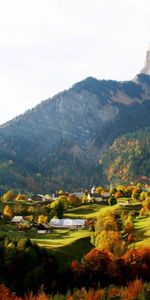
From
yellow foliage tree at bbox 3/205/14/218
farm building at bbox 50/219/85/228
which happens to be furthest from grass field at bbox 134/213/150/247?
yellow foliage tree at bbox 3/205/14/218

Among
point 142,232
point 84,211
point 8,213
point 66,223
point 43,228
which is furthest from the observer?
point 84,211

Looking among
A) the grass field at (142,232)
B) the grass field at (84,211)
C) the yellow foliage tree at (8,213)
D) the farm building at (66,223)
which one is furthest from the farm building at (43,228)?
the grass field at (84,211)

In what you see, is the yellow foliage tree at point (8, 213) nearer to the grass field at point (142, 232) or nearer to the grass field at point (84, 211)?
the grass field at point (84, 211)

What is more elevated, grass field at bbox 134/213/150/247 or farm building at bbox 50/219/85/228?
farm building at bbox 50/219/85/228

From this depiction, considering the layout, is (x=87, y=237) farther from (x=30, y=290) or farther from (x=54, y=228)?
(x=30, y=290)

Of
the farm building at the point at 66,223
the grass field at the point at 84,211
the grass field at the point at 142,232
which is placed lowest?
the grass field at the point at 142,232

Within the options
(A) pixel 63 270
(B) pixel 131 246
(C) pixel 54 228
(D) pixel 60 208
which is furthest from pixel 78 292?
(D) pixel 60 208

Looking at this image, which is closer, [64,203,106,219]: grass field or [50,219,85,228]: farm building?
[50,219,85,228]: farm building

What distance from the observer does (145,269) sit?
8294 centimetres

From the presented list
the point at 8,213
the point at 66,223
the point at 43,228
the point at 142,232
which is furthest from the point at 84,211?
the point at 142,232

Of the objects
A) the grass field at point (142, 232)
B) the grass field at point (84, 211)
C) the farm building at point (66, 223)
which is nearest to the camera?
the grass field at point (142, 232)

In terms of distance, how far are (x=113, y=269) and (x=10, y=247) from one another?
19.5 m

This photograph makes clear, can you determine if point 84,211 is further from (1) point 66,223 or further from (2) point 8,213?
(1) point 66,223

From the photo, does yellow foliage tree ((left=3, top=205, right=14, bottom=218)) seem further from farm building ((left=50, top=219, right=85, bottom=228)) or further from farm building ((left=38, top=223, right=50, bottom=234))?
farm building ((left=38, top=223, right=50, bottom=234))
